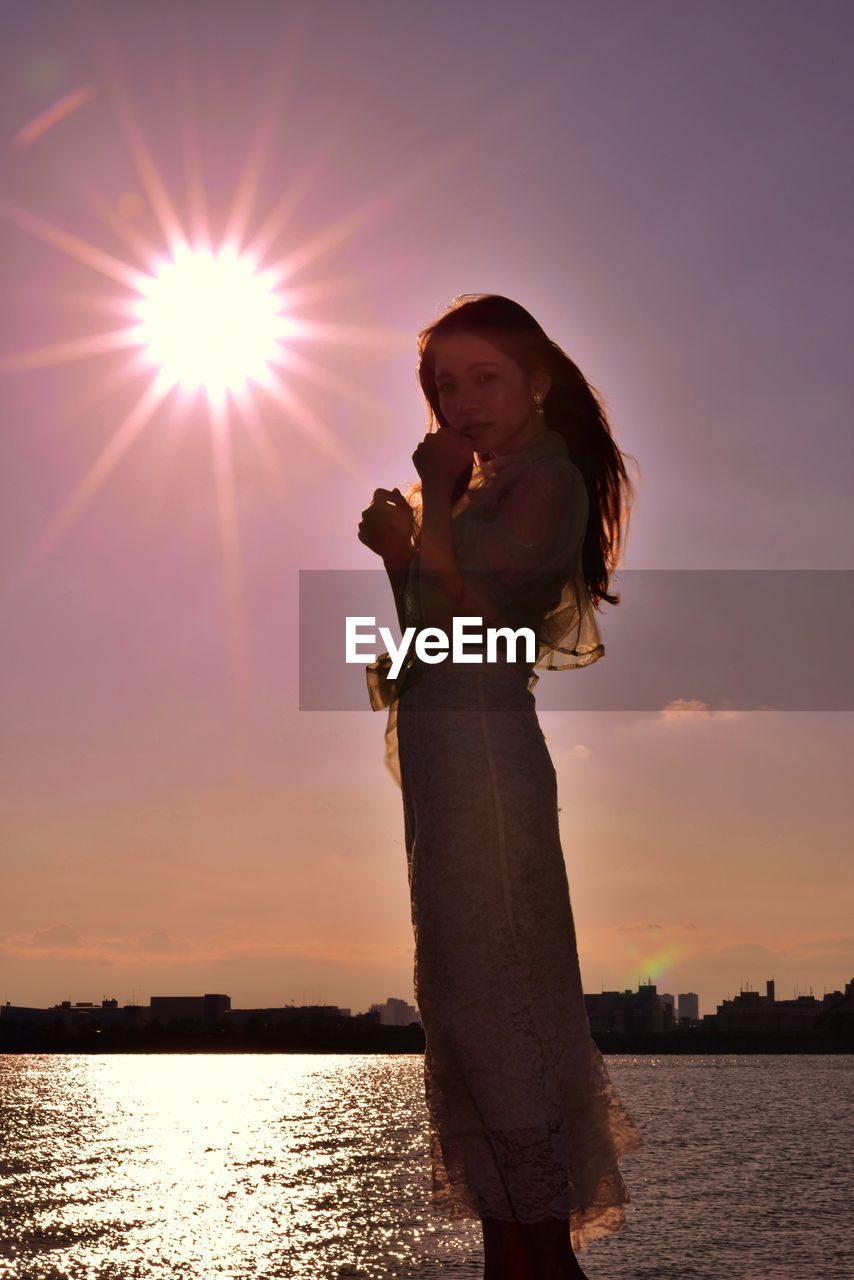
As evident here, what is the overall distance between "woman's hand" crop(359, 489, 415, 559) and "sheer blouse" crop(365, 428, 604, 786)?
7 centimetres

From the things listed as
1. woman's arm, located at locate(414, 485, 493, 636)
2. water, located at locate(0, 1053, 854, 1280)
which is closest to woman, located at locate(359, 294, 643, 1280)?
woman's arm, located at locate(414, 485, 493, 636)

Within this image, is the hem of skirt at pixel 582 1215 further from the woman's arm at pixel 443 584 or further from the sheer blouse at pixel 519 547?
the woman's arm at pixel 443 584

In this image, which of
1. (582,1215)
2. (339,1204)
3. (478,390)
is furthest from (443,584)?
(339,1204)

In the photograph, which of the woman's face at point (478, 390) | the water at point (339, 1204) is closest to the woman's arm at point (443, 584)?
the woman's face at point (478, 390)

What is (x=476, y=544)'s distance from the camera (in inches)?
111

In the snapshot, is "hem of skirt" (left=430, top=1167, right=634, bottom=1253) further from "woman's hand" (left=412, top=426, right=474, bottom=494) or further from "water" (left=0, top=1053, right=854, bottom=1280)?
"water" (left=0, top=1053, right=854, bottom=1280)

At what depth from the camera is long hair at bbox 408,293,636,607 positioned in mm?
2977

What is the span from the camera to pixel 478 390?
9.68 ft

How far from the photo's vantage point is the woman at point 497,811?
8.21 feet

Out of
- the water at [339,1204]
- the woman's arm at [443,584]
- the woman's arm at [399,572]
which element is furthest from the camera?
the water at [339,1204]

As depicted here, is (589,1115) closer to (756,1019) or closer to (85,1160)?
(85,1160)

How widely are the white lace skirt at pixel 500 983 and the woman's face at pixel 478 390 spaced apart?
60cm

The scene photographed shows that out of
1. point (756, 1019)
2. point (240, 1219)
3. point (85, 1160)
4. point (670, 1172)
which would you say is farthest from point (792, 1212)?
point (756, 1019)

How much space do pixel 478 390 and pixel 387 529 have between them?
1.27 feet
